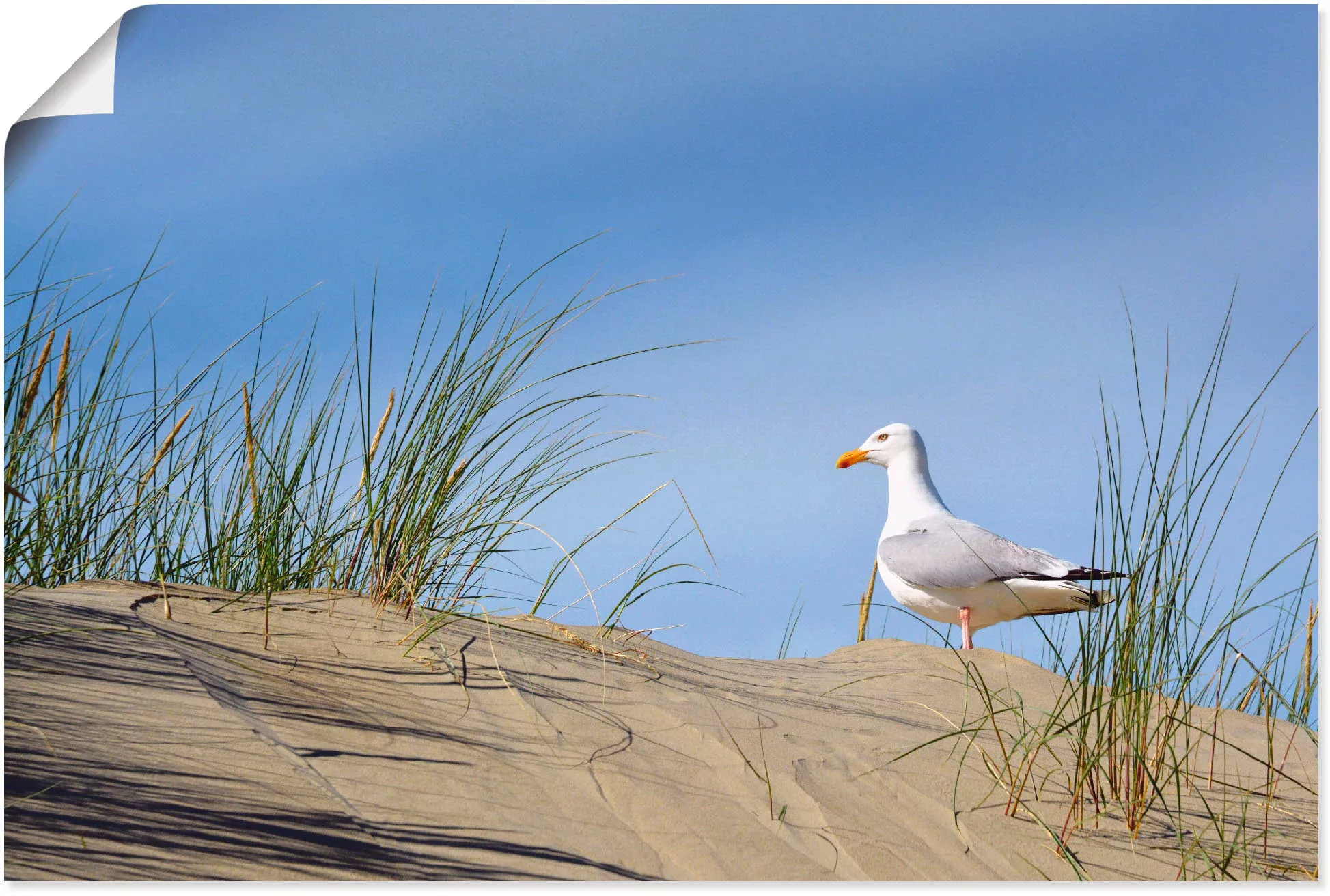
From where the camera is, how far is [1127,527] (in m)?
1.95

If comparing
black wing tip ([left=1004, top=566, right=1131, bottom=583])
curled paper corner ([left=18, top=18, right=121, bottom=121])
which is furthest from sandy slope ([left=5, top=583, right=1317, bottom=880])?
curled paper corner ([left=18, top=18, right=121, bottom=121])

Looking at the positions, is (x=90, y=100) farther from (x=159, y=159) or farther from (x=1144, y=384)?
(x=1144, y=384)

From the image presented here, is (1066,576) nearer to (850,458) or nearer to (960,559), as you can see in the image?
(960,559)

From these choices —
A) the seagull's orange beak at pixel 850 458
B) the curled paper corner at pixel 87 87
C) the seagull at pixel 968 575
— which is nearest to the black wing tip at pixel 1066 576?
the seagull at pixel 968 575

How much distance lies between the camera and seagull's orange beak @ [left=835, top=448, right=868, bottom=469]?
3.92m

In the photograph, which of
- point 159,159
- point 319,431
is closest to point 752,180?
point 319,431

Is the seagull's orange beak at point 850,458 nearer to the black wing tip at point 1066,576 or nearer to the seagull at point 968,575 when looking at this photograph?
the seagull at point 968,575

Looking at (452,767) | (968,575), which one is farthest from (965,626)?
(452,767)

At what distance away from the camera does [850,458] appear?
393 cm

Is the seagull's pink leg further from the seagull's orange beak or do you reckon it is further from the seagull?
the seagull's orange beak

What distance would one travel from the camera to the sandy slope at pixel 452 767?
4.93 ft

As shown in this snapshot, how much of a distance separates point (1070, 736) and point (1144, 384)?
2.96 feet

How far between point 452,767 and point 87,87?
5.94 ft

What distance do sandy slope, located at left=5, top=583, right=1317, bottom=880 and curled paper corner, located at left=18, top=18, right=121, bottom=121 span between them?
1.05 metres
